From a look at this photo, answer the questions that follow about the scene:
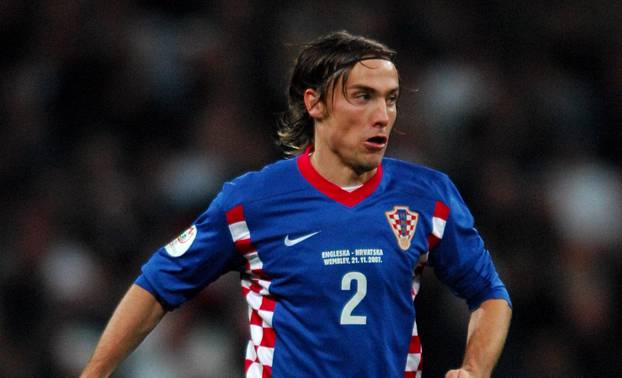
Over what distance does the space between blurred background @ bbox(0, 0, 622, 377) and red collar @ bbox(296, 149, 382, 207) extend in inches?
85.3

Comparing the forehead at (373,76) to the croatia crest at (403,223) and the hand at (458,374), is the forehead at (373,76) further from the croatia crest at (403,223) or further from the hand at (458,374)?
the hand at (458,374)

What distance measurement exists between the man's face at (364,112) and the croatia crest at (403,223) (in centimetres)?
18

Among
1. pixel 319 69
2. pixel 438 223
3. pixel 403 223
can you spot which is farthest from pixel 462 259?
pixel 319 69

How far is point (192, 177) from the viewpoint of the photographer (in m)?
7.12

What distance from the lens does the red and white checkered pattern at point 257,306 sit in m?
3.79

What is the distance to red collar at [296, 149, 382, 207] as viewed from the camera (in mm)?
3834

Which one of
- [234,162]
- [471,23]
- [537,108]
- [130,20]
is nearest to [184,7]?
[130,20]

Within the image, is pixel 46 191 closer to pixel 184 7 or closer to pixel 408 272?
pixel 184 7

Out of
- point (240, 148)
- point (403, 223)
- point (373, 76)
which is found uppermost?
point (373, 76)

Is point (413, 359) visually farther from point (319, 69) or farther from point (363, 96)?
point (319, 69)

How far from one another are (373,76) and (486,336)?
100 centimetres

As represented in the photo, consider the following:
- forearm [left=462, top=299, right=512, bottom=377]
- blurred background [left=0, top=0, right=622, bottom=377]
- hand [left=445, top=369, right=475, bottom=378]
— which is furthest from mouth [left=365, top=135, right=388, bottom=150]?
blurred background [left=0, top=0, right=622, bottom=377]

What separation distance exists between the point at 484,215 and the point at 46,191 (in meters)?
2.85

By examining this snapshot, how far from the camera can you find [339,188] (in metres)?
3.87
